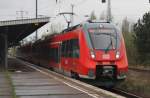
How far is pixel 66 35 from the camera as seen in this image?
91.6ft

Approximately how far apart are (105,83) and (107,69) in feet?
2.32

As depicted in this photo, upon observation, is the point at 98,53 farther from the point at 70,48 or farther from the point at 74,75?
the point at 70,48

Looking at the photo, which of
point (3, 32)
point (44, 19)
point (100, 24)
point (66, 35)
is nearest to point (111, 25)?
point (100, 24)

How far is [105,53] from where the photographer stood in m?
22.8

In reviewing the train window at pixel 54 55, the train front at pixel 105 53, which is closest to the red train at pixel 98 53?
the train front at pixel 105 53

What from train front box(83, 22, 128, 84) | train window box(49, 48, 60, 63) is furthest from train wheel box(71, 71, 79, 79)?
train window box(49, 48, 60, 63)

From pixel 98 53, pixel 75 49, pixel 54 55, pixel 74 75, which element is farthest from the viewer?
pixel 54 55

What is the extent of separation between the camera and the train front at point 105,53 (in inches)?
885

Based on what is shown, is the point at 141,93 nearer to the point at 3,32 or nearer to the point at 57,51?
the point at 57,51

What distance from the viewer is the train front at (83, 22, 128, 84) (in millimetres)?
22469

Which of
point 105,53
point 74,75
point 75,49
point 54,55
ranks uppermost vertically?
point 75,49

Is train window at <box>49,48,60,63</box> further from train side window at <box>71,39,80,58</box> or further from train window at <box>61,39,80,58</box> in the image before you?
train side window at <box>71,39,80,58</box>

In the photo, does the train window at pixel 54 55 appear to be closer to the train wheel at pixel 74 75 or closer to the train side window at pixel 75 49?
the train wheel at pixel 74 75

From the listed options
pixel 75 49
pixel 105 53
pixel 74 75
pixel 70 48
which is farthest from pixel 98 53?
pixel 70 48
